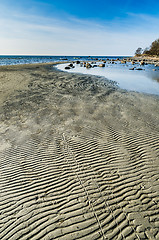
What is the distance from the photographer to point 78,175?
166 inches

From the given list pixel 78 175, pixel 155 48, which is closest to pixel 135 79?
pixel 78 175

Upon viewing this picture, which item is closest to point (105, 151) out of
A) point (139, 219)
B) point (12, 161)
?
point (139, 219)

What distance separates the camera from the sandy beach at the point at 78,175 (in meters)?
2.94

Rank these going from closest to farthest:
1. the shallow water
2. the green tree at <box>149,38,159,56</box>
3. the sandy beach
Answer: the sandy beach < the shallow water < the green tree at <box>149,38,159,56</box>

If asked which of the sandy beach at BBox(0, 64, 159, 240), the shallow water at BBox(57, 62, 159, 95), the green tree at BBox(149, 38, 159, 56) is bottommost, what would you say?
the sandy beach at BBox(0, 64, 159, 240)

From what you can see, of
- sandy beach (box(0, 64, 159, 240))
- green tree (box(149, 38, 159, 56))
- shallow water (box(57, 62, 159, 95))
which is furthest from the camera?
green tree (box(149, 38, 159, 56))

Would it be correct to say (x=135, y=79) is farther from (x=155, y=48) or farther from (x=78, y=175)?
(x=155, y=48)

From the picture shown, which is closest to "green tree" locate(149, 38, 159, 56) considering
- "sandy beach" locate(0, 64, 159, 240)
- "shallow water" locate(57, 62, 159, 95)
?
"shallow water" locate(57, 62, 159, 95)

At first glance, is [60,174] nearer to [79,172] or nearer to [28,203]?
[79,172]

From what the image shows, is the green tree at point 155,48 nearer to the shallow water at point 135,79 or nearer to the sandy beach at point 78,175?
the shallow water at point 135,79

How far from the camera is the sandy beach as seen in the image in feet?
9.64

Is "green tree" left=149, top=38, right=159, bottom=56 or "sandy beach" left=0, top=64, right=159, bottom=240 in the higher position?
"green tree" left=149, top=38, right=159, bottom=56

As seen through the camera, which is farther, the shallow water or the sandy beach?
the shallow water

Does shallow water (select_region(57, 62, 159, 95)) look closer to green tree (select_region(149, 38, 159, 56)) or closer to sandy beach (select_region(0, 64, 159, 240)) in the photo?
sandy beach (select_region(0, 64, 159, 240))
